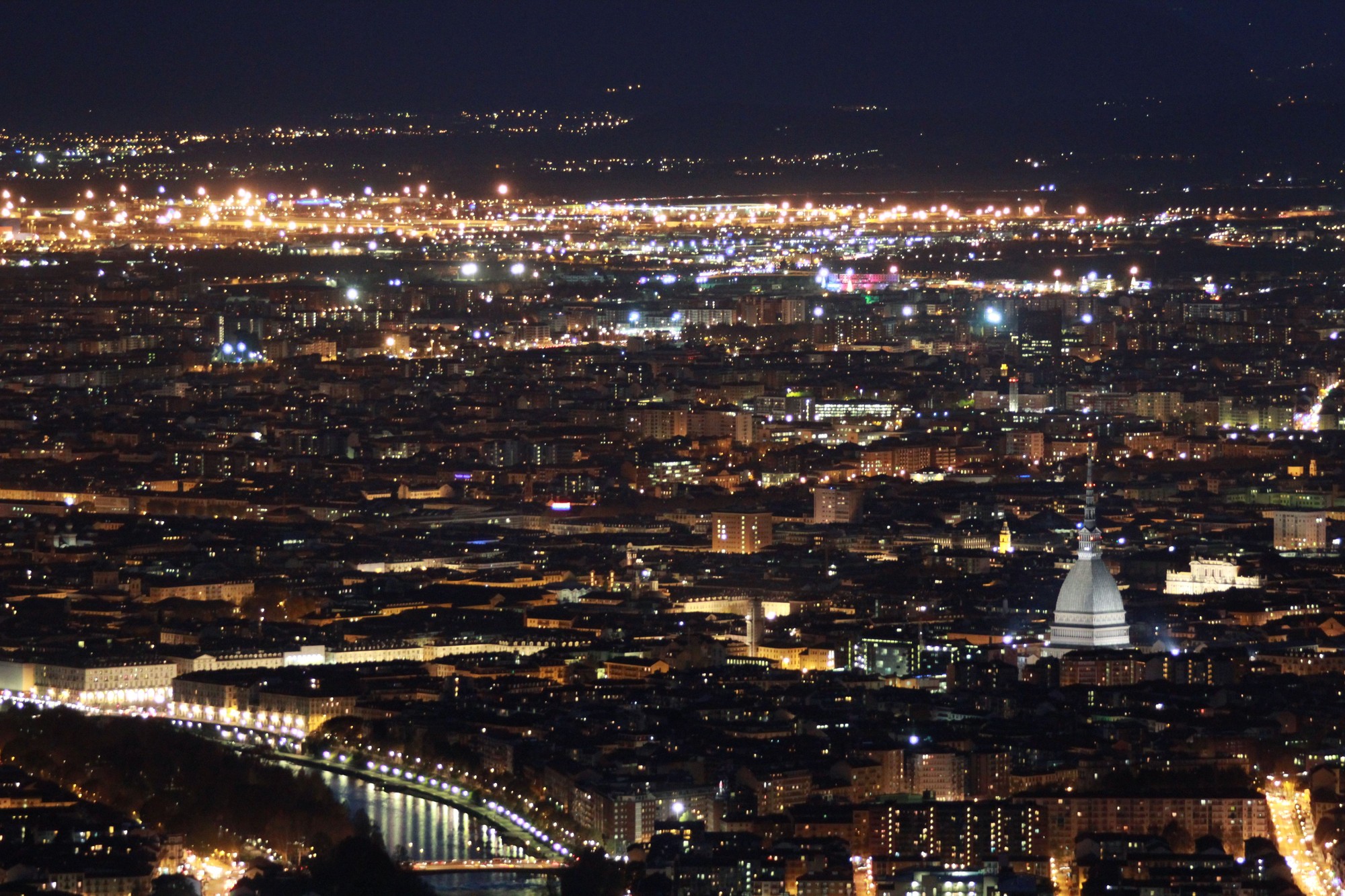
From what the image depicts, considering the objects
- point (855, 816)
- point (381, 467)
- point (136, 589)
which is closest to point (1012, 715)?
point (855, 816)

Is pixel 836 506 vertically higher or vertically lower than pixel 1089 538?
higher

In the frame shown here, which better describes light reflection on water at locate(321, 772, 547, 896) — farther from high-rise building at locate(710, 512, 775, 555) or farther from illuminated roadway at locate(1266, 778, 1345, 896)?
high-rise building at locate(710, 512, 775, 555)

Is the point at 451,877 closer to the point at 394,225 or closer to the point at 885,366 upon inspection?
the point at 885,366

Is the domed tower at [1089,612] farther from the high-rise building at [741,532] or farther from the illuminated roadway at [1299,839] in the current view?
the high-rise building at [741,532]

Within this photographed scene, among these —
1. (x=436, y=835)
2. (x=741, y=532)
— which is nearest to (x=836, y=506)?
(x=741, y=532)

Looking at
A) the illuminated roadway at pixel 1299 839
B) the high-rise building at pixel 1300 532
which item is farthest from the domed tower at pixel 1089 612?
the high-rise building at pixel 1300 532

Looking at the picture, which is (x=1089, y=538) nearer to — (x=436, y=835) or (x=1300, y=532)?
(x=1300, y=532)
